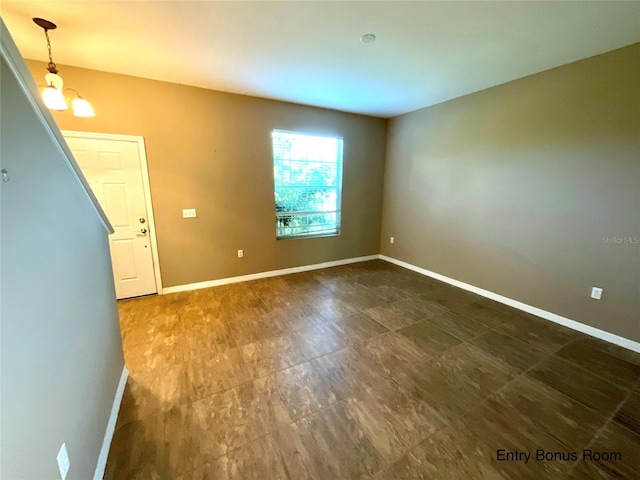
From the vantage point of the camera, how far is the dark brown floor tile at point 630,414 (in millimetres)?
1684

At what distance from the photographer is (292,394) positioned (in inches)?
74.3

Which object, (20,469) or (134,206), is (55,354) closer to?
Answer: (20,469)

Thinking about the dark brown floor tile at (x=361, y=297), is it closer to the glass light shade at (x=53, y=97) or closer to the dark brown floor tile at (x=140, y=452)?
the dark brown floor tile at (x=140, y=452)

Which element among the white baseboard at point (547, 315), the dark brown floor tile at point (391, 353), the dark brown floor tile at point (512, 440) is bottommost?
the dark brown floor tile at point (512, 440)

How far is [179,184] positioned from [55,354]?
111 inches

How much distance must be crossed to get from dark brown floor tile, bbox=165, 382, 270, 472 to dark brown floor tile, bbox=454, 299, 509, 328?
8.35 feet

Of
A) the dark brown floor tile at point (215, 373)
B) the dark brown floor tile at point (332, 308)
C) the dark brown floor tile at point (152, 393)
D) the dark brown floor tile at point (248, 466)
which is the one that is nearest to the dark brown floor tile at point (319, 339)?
the dark brown floor tile at point (332, 308)

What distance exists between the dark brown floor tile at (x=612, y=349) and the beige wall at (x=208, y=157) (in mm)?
3566

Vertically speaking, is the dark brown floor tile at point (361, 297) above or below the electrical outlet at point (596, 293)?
below

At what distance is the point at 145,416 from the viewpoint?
169 cm

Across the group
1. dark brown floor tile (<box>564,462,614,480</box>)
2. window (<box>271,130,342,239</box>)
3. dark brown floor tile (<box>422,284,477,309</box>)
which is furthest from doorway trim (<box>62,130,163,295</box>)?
dark brown floor tile (<box>564,462,614,480</box>)

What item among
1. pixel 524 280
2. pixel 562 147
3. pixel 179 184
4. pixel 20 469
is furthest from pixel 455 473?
pixel 179 184

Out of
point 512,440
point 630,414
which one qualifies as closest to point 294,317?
point 512,440

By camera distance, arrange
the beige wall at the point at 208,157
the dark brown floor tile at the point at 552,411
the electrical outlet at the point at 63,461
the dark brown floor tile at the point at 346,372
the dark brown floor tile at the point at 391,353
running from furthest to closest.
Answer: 1. the beige wall at the point at 208,157
2. the dark brown floor tile at the point at 391,353
3. the dark brown floor tile at the point at 346,372
4. the dark brown floor tile at the point at 552,411
5. the electrical outlet at the point at 63,461
